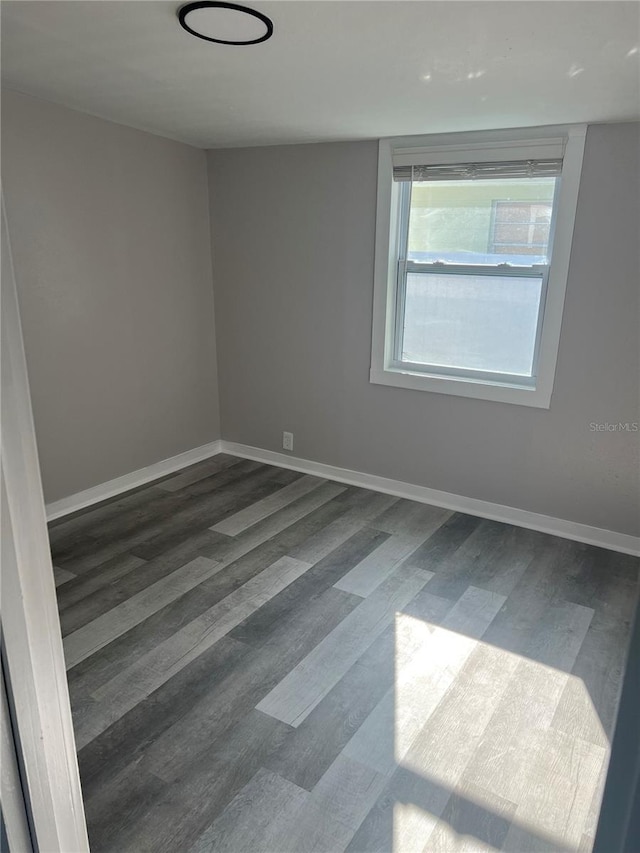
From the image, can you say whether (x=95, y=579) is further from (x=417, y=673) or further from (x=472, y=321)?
(x=472, y=321)

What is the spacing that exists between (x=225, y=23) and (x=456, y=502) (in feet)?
9.08

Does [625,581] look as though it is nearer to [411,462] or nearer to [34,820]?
[411,462]

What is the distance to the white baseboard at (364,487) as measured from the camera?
10.5ft

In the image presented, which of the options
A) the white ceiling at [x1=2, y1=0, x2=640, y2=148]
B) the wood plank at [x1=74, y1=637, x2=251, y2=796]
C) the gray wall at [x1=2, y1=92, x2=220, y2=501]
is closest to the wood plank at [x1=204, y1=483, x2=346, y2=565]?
the wood plank at [x1=74, y1=637, x2=251, y2=796]

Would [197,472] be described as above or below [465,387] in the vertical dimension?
below

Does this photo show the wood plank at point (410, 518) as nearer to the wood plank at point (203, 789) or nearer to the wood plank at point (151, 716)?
the wood plank at point (151, 716)

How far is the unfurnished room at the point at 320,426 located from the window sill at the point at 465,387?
0.07ft

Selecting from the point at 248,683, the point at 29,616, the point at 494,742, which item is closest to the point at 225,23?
the point at 29,616

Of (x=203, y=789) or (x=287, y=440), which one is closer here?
(x=203, y=789)

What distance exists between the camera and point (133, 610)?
101 inches

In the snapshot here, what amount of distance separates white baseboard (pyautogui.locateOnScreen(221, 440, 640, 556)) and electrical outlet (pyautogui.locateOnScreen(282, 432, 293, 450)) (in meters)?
0.07

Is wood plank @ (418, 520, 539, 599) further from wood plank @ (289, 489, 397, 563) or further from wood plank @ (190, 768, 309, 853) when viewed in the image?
wood plank @ (190, 768, 309, 853)

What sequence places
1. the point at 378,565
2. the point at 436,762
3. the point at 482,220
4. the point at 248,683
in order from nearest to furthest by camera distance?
the point at 436,762, the point at 248,683, the point at 378,565, the point at 482,220

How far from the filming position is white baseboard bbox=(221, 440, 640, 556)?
3160mm
